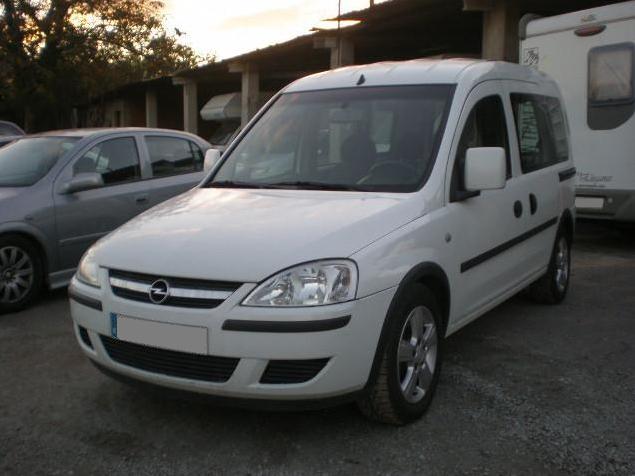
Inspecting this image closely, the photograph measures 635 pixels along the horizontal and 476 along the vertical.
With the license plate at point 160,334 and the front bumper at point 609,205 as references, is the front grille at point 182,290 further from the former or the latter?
the front bumper at point 609,205

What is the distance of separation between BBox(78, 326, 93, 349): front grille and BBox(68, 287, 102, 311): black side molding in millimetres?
147

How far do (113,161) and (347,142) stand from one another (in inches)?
124

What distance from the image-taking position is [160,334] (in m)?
3.07

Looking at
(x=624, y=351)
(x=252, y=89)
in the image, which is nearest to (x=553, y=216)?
(x=624, y=351)

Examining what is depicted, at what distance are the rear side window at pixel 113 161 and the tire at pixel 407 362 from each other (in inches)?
150

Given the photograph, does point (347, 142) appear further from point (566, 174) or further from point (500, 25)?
point (500, 25)

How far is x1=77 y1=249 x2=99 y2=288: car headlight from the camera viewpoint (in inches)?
133

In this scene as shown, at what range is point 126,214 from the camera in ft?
20.9

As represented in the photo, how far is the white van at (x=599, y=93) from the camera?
26.0 ft

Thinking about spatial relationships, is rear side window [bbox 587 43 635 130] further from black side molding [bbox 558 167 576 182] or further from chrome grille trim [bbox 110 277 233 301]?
chrome grille trim [bbox 110 277 233 301]

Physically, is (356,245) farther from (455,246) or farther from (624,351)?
(624,351)

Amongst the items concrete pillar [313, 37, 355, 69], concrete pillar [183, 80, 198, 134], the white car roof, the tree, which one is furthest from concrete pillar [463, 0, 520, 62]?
the tree

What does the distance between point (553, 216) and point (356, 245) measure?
2.85 metres

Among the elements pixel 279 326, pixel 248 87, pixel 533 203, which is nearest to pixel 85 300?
pixel 279 326
